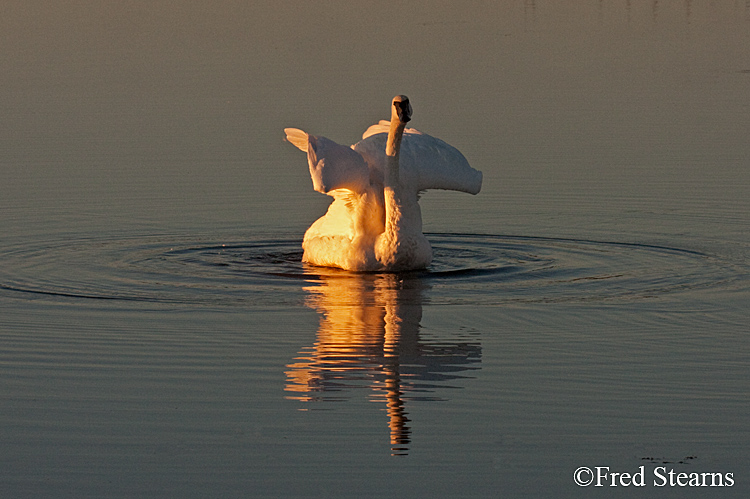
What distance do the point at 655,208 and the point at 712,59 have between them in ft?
36.6

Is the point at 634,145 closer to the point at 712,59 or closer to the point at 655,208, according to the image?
the point at 655,208

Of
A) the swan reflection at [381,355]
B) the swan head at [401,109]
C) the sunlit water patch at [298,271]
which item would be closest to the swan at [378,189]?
the swan head at [401,109]

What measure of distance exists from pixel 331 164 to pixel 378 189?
123 cm

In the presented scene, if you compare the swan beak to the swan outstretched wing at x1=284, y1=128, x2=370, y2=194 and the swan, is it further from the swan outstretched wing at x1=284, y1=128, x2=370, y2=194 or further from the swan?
the swan outstretched wing at x1=284, y1=128, x2=370, y2=194

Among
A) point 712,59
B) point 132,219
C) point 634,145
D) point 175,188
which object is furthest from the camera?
point 712,59

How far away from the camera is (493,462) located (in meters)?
7.89

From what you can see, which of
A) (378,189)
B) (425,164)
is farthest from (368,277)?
(425,164)

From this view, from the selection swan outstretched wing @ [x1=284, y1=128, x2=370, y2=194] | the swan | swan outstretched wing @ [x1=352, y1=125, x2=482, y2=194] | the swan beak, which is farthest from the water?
the swan beak

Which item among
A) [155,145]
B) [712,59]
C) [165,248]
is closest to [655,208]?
[165,248]

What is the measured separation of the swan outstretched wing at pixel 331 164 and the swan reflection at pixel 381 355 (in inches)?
38.7

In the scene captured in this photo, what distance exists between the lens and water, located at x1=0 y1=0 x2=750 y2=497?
26.6 feet

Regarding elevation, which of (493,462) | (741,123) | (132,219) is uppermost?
(741,123)

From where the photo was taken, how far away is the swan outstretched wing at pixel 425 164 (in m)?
14.6

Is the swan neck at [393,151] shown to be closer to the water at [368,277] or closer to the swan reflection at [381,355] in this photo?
the water at [368,277]
